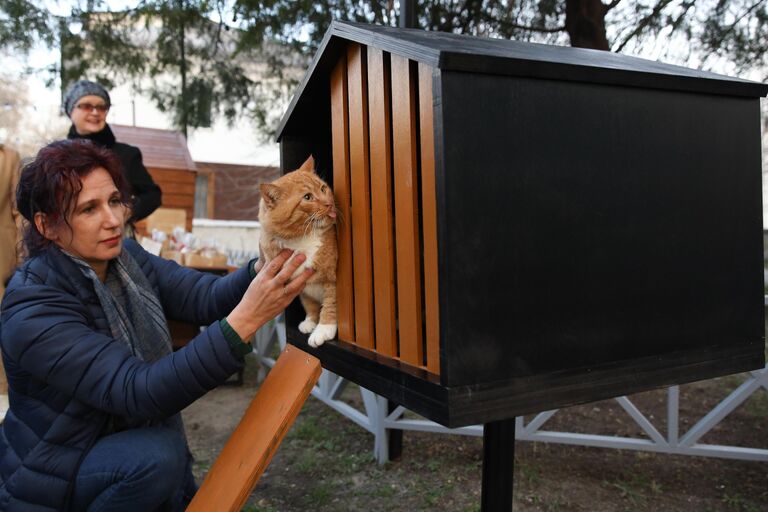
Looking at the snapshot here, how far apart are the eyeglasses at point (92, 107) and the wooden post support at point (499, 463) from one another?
2.63 meters

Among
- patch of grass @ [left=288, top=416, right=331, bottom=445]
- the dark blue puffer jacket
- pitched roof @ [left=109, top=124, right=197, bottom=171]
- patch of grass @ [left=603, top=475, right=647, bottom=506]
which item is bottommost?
patch of grass @ [left=603, top=475, right=647, bottom=506]

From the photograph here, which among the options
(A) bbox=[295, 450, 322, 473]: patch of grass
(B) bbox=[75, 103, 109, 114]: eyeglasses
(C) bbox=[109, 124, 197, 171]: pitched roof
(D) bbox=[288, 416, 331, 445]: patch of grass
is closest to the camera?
(B) bbox=[75, 103, 109, 114]: eyeglasses

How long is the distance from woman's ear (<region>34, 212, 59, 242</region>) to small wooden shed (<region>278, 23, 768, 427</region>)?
2.47ft

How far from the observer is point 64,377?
1312 millimetres

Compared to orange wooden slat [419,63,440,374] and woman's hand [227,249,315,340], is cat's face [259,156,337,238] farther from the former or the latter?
orange wooden slat [419,63,440,374]

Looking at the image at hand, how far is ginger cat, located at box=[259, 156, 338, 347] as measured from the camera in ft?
4.36

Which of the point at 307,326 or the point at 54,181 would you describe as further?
the point at 307,326

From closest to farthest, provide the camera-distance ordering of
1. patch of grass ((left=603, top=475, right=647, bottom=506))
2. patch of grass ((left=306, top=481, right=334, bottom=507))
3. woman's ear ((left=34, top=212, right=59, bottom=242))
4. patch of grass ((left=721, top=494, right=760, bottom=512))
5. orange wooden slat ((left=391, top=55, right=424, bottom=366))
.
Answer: orange wooden slat ((left=391, top=55, right=424, bottom=366)) < woman's ear ((left=34, top=212, right=59, bottom=242)) < patch of grass ((left=721, top=494, right=760, bottom=512)) < patch of grass ((left=603, top=475, right=647, bottom=506)) < patch of grass ((left=306, top=481, right=334, bottom=507))

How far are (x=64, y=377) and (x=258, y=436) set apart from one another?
18.1 inches

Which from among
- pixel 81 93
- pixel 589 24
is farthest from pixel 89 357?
pixel 589 24

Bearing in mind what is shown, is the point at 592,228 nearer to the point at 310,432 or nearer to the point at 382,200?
the point at 382,200

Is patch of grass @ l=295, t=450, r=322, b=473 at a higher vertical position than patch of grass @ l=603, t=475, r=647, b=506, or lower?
lower

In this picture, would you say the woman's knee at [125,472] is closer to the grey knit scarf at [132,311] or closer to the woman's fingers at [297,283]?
the grey knit scarf at [132,311]

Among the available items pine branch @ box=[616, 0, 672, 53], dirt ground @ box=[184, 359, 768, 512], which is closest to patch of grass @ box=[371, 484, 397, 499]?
dirt ground @ box=[184, 359, 768, 512]
